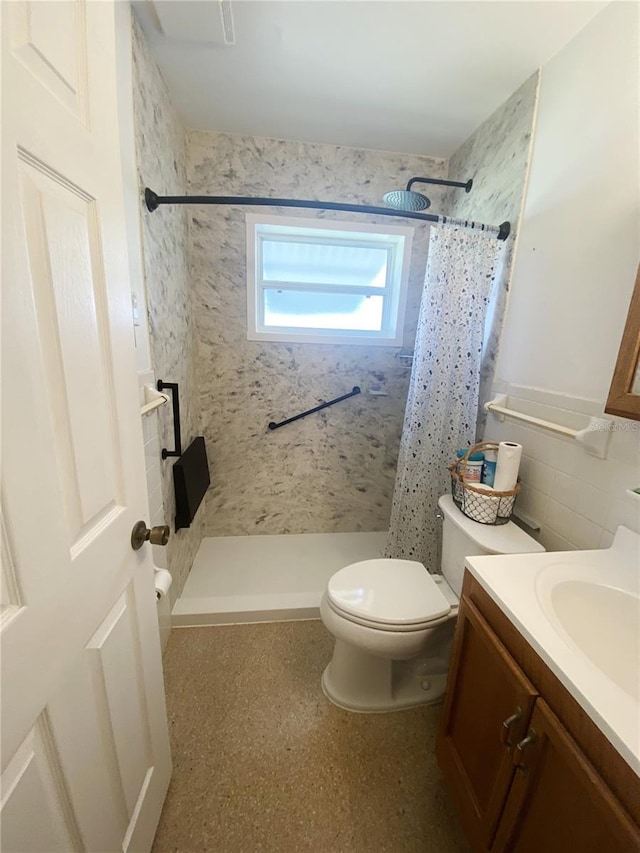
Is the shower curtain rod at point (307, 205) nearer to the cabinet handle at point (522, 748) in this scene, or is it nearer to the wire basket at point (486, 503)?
the wire basket at point (486, 503)

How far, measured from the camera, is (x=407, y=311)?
2.21 meters

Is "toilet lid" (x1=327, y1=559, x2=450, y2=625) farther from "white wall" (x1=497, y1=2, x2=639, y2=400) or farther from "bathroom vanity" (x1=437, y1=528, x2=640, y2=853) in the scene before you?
"white wall" (x1=497, y1=2, x2=639, y2=400)

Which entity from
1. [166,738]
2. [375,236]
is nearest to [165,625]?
[166,738]

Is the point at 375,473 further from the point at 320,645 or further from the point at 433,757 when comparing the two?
the point at 433,757

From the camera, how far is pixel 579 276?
3.80ft

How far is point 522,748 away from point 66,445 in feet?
3.44

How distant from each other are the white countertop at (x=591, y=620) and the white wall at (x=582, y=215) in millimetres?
518

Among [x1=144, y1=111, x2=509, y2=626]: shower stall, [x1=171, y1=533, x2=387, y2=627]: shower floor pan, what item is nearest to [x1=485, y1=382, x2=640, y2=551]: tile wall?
[x1=144, y1=111, x2=509, y2=626]: shower stall

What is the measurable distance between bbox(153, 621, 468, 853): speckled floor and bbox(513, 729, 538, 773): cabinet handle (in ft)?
1.96

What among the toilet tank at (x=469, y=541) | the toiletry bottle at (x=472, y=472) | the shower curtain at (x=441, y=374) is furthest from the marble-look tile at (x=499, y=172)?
the toilet tank at (x=469, y=541)

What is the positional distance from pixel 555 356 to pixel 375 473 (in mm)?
1392

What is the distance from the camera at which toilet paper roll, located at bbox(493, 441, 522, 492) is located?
1.25m

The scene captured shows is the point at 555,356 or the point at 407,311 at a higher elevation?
the point at 407,311

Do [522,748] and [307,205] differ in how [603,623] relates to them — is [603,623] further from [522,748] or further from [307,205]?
[307,205]
